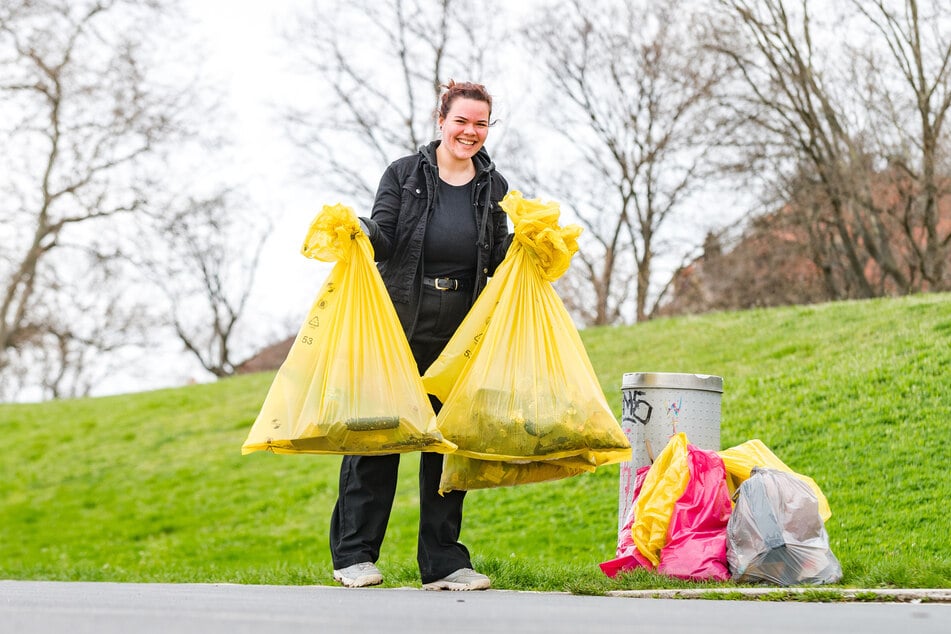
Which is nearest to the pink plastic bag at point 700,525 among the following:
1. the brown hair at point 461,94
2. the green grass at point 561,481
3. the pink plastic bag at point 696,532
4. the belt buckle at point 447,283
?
the pink plastic bag at point 696,532

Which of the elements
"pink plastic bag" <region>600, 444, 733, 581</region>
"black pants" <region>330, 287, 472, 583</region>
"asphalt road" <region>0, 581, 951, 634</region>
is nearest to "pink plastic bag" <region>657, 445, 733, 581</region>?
"pink plastic bag" <region>600, 444, 733, 581</region>

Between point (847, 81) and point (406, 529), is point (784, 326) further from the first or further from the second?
point (847, 81)

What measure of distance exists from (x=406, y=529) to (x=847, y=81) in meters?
13.0

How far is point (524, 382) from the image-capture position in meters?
4.14

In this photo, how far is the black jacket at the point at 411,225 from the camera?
4.35 m

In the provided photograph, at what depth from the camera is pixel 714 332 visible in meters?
14.7

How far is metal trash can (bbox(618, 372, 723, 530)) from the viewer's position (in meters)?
5.14

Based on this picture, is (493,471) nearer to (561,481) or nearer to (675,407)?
(675,407)

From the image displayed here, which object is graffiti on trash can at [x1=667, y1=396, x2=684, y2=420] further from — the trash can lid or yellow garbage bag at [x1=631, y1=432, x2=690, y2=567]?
yellow garbage bag at [x1=631, y1=432, x2=690, y2=567]

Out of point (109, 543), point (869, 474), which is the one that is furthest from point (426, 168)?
point (109, 543)

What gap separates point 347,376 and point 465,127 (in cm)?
110

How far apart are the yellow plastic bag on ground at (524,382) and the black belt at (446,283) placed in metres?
0.13

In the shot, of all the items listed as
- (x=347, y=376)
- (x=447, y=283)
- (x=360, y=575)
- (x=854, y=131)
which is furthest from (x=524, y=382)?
(x=854, y=131)

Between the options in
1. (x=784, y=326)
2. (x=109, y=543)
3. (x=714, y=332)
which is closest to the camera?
(x=109, y=543)
